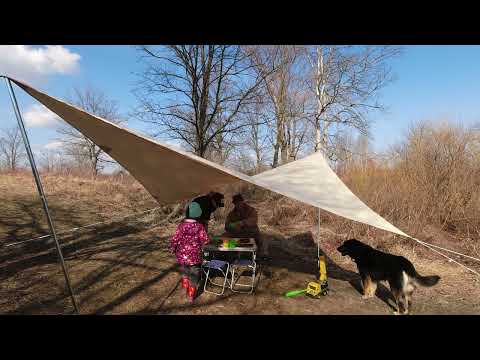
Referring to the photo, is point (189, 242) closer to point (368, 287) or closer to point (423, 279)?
point (368, 287)

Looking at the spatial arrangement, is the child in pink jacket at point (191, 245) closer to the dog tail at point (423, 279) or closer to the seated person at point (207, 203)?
the seated person at point (207, 203)

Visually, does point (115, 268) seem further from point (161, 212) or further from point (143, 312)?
point (161, 212)

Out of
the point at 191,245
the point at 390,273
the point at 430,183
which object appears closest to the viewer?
the point at 390,273

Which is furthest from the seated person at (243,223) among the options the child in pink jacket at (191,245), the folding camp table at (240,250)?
the child in pink jacket at (191,245)

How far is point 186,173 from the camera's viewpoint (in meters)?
4.45

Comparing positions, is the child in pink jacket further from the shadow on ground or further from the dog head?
the dog head

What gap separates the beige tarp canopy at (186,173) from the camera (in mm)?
3286

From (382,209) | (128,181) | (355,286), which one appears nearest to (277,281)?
(355,286)

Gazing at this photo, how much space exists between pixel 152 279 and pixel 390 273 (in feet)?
11.9

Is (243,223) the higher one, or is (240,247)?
(243,223)

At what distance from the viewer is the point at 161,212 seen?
10.5 metres

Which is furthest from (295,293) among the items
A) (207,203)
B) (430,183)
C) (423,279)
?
(430,183)

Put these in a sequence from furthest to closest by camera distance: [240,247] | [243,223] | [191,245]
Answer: [243,223]
[240,247]
[191,245]

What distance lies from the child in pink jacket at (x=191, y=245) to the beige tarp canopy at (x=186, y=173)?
74cm
